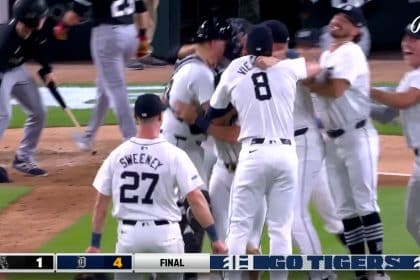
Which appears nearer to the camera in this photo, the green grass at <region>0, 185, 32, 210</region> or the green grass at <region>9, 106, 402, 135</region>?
the green grass at <region>0, 185, 32, 210</region>

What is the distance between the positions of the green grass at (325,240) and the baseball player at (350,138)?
0.97ft

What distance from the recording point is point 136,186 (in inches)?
204

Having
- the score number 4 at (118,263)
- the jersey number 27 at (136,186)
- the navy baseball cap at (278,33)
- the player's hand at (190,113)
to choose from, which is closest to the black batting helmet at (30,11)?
the player's hand at (190,113)

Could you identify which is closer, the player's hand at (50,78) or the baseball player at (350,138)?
the baseball player at (350,138)

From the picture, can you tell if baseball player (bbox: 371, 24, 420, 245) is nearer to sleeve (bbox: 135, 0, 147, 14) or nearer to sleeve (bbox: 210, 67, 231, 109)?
sleeve (bbox: 210, 67, 231, 109)

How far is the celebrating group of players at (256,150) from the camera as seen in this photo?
17.1 ft

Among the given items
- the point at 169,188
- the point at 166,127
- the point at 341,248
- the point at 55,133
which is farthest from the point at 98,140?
the point at 169,188

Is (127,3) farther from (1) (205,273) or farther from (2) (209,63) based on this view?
(1) (205,273)

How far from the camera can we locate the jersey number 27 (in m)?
5.16

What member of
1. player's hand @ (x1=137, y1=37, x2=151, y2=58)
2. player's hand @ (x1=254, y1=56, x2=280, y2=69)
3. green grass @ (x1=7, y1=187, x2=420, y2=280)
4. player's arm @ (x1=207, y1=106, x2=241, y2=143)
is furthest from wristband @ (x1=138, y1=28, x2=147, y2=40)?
player's hand @ (x1=254, y1=56, x2=280, y2=69)

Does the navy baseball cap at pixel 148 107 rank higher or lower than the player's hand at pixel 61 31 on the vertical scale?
higher

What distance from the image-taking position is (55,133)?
8.19 meters

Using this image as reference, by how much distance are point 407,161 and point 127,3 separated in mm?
2310

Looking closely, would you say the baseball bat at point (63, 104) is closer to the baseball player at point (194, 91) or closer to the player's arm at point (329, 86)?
the baseball player at point (194, 91)
